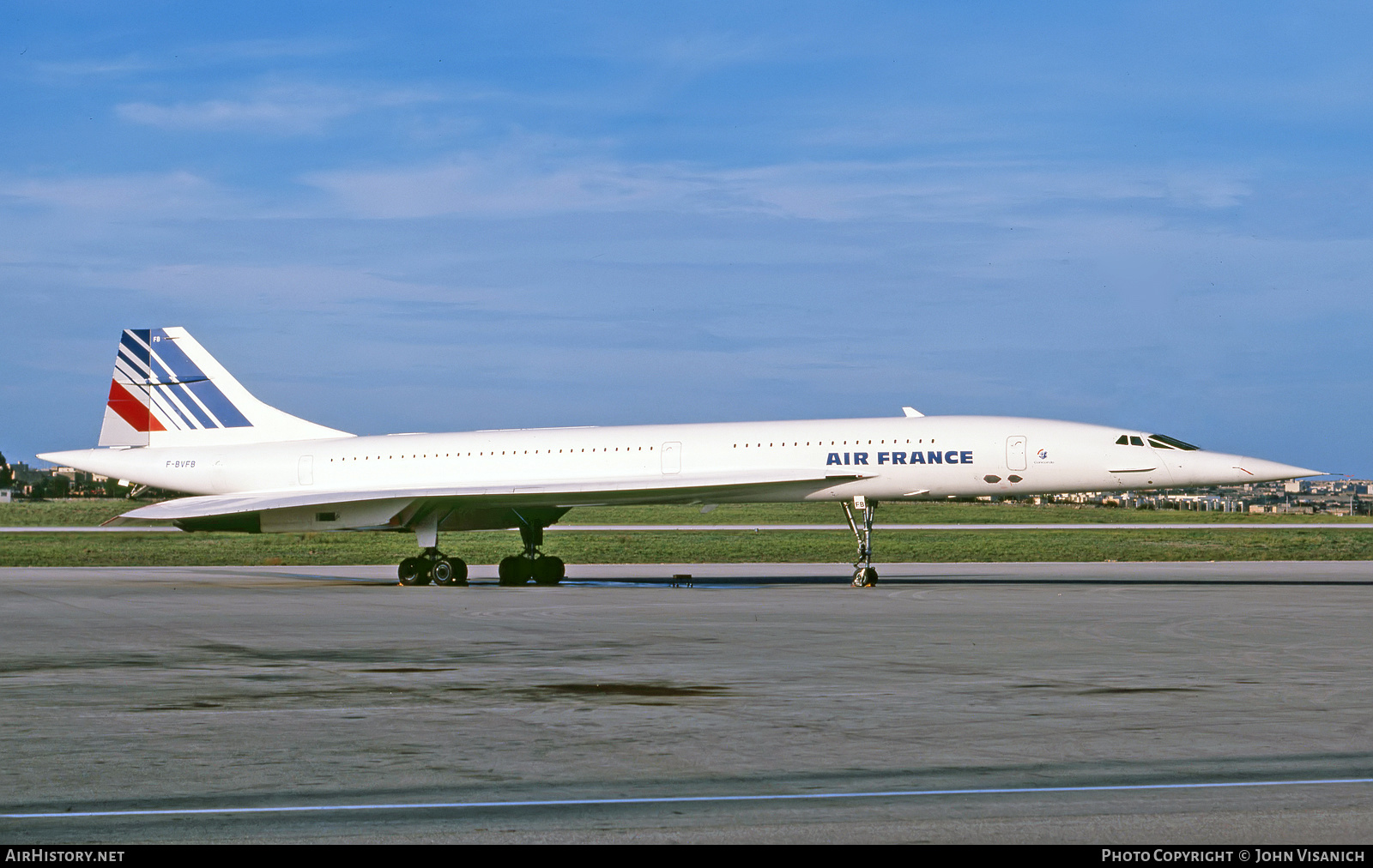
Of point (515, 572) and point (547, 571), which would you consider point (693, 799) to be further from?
point (515, 572)

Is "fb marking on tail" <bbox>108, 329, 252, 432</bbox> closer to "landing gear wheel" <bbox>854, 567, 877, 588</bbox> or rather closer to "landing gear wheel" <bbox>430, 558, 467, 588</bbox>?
"landing gear wheel" <bbox>430, 558, 467, 588</bbox>

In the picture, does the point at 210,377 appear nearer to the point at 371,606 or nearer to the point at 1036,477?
the point at 371,606

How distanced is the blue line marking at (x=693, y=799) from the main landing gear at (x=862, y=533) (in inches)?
717

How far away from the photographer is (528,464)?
2892cm

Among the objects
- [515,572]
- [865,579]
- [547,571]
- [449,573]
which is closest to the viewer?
[865,579]

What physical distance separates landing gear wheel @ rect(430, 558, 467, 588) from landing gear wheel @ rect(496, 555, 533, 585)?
969 mm

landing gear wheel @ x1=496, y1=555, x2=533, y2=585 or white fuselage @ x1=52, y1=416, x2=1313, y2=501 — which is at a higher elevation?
white fuselage @ x1=52, y1=416, x2=1313, y2=501

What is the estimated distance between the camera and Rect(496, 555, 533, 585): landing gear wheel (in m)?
28.4

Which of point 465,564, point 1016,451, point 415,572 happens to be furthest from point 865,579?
point 415,572

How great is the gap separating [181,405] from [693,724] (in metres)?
26.4

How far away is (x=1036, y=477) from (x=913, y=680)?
51.9 feet

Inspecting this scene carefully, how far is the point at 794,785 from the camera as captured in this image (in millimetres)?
6703

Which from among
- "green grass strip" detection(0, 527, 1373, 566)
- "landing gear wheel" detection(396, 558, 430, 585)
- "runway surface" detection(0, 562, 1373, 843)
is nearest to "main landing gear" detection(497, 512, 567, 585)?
"landing gear wheel" detection(396, 558, 430, 585)
